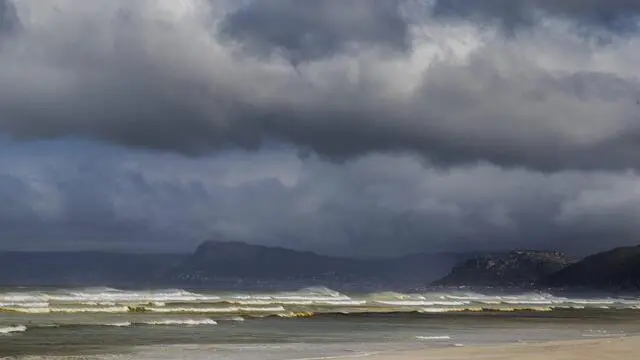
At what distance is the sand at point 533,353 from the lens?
27656 mm

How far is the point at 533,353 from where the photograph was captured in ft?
94.8

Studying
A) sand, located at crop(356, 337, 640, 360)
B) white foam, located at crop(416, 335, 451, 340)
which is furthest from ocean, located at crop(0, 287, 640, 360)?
sand, located at crop(356, 337, 640, 360)

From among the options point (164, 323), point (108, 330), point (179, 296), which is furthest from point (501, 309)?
point (108, 330)

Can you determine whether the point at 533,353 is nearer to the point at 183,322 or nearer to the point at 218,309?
the point at 183,322

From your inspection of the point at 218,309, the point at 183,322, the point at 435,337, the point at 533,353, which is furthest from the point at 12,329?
the point at 218,309

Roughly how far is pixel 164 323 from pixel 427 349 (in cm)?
1728

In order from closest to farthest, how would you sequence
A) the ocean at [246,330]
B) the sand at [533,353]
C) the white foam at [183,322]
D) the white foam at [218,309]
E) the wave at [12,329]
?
the sand at [533,353]
the ocean at [246,330]
the wave at [12,329]
the white foam at [183,322]
the white foam at [218,309]

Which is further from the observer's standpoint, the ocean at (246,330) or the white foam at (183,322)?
the white foam at (183,322)

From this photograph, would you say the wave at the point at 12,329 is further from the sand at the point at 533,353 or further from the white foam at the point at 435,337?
the sand at the point at 533,353

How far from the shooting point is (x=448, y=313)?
61.1 metres

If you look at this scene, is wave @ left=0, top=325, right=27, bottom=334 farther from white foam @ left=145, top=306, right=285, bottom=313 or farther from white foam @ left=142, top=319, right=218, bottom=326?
white foam @ left=145, top=306, right=285, bottom=313

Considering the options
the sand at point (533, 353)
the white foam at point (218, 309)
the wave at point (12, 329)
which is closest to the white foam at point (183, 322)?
the wave at point (12, 329)

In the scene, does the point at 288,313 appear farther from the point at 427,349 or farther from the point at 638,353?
the point at 638,353

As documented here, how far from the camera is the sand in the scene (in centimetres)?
2766
